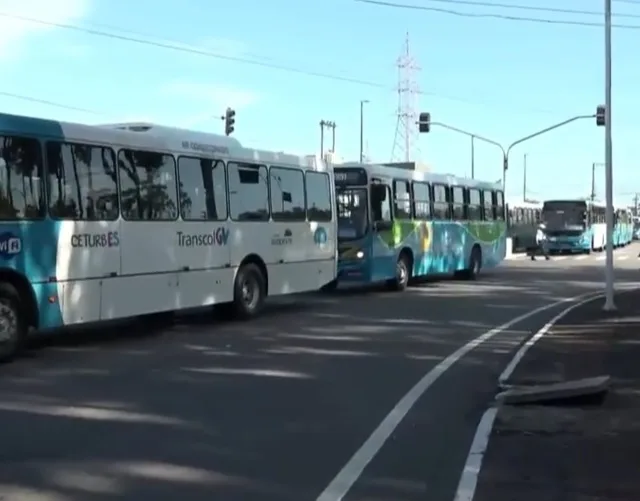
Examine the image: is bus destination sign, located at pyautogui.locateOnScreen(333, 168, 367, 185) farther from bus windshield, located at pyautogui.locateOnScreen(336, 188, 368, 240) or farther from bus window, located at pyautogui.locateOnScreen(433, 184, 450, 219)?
bus window, located at pyautogui.locateOnScreen(433, 184, 450, 219)

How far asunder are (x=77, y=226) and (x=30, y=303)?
1.37 metres

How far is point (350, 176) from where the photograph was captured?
2467 centimetres

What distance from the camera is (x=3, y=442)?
8.60m

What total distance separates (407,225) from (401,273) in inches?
48.9

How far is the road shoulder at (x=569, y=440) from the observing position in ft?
23.9

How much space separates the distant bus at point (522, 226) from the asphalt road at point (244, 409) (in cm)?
4118

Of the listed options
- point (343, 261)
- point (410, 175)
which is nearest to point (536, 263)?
point (410, 175)

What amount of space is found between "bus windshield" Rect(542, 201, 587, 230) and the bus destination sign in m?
32.0

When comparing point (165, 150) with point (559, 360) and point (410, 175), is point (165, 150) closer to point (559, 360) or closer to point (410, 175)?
point (559, 360)

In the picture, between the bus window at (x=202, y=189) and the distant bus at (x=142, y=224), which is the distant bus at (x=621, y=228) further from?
the bus window at (x=202, y=189)

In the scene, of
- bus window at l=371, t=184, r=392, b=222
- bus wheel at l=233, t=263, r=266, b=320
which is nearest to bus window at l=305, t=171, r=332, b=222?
bus wheel at l=233, t=263, r=266, b=320

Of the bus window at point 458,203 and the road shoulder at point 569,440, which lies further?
the bus window at point 458,203

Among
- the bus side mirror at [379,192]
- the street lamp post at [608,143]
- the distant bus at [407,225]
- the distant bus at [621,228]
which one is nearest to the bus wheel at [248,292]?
the distant bus at [407,225]

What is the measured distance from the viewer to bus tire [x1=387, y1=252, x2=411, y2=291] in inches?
1037
